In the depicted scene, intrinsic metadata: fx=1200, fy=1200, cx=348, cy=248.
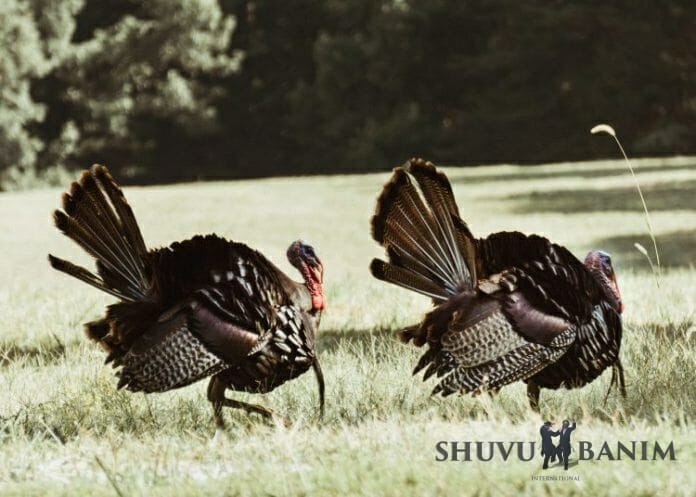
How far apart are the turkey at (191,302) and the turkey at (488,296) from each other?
333 mm

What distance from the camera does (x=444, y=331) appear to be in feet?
13.4

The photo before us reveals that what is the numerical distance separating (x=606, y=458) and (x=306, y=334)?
1046 mm

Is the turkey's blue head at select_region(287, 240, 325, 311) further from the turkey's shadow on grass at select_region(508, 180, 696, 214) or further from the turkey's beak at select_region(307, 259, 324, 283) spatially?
the turkey's shadow on grass at select_region(508, 180, 696, 214)

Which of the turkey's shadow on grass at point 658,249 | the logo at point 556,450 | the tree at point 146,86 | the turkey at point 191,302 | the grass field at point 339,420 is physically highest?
the tree at point 146,86

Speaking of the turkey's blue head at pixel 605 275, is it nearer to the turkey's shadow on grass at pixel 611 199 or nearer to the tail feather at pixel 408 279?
the tail feather at pixel 408 279

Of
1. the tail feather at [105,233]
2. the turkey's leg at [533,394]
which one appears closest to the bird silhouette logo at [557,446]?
the turkey's leg at [533,394]

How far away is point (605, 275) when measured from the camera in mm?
4230

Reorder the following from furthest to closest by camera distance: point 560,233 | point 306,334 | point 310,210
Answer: point 310,210 < point 560,233 < point 306,334

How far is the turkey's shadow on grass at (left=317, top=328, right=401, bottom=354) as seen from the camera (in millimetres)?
6391

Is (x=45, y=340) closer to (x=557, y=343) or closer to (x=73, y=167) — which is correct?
(x=557, y=343)

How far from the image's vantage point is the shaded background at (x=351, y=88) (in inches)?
1249

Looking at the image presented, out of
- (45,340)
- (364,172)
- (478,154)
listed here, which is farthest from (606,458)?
(478,154)

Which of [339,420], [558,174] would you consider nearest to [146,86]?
[558,174]

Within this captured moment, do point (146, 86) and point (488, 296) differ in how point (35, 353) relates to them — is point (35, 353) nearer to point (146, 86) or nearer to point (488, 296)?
point (488, 296)
